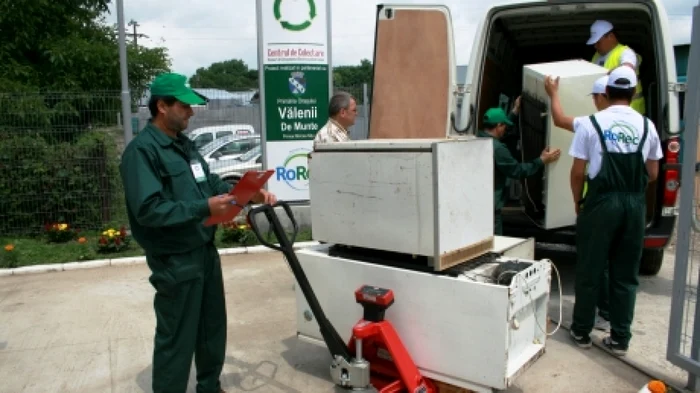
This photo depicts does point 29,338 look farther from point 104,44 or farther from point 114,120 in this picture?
point 104,44

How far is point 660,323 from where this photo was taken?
4145 millimetres

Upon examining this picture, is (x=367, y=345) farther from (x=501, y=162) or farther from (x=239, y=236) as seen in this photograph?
(x=239, y=236)

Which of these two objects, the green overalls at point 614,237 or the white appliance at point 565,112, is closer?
the green overalls at point 614,237

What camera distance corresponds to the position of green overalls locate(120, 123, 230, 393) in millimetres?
2541

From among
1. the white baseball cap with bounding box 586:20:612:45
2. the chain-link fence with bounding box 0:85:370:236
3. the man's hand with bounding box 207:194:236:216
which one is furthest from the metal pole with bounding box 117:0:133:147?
the white baseball cap with bounding box 586:20:612:45

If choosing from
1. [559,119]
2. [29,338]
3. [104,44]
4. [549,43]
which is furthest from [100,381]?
[104,44]

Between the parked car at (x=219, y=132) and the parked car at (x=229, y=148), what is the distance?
0.23 feet

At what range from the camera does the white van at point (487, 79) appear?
4.20 meters

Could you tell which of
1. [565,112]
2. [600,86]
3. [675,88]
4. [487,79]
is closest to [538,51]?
[487,79]

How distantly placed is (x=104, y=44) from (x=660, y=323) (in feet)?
28.9

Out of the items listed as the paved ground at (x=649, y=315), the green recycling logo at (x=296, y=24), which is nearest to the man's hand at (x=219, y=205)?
the paved ground at (x=649, y=315)

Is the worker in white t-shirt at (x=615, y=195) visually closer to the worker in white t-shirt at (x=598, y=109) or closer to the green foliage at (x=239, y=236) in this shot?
the worker in white t-shirt at (x=598, y=109)

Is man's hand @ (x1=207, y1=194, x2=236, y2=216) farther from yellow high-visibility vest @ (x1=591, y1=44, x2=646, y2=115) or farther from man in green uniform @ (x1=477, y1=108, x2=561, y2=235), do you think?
yellow high-visibility vest @ (x1=591, y1=44, x2=646, y2=115)

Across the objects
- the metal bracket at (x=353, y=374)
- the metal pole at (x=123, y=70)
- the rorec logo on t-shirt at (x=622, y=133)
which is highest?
the metal pole at (x=123, y=70)
